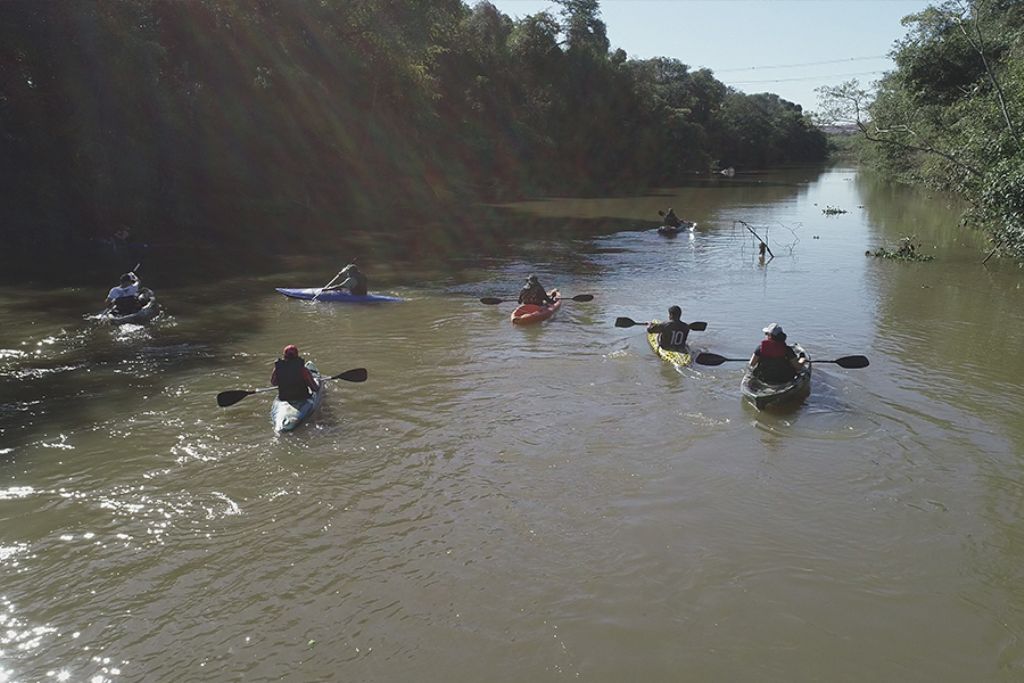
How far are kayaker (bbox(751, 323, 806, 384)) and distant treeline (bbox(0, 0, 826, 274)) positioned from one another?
1531 centimetres

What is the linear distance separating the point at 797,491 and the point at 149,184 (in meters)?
27.7

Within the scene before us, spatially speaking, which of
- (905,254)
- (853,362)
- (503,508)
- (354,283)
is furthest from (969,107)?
(503,508)

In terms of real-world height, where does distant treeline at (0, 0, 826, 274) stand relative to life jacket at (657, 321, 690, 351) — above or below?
above

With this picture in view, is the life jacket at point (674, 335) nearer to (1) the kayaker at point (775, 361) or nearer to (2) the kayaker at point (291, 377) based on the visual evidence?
(1) the kayaker at point (775, 361)

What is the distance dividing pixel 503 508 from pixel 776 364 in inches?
219

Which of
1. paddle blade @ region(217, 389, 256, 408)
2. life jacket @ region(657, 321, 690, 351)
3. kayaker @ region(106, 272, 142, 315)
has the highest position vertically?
kayaker @ region(106, 272, 142, 315)

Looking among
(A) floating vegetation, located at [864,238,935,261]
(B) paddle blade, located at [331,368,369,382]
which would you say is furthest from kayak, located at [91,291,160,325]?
(A) floating vegetation, located at [864,238,935,261]

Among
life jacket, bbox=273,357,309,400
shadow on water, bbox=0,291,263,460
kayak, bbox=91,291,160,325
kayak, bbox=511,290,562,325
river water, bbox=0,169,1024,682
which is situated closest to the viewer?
river water, bbox=0,169,1024,682

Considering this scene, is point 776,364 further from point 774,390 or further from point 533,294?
point 533,294

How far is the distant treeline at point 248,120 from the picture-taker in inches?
1029

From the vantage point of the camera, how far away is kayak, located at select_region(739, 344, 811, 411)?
11.3 meters

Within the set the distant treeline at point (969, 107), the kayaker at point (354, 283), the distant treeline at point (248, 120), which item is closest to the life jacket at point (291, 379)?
the kayaker at point (354, 283)

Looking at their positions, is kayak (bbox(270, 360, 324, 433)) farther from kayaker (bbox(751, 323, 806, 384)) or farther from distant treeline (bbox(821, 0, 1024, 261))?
distant treeline (bbox(821, 0, 1024, 261))

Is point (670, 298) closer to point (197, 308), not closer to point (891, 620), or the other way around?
point (197, 308)
